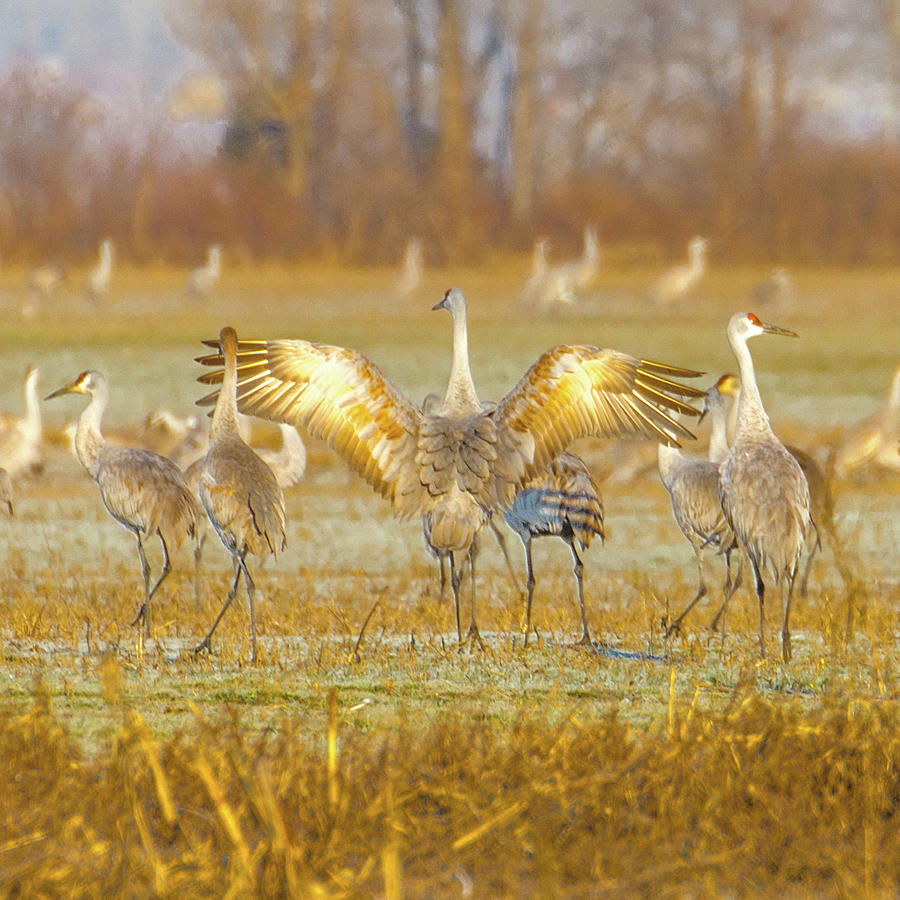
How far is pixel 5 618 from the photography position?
24.3ft

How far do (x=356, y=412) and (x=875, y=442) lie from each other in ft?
15.0

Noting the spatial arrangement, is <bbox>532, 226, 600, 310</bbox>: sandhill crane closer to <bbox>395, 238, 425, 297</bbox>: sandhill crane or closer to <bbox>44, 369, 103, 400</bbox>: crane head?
<bbox>395, 238, 425, 297</bbox>: sandhill crane

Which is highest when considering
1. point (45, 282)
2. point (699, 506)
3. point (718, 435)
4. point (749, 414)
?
point (45, 282)

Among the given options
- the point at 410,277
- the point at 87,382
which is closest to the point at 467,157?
the point at 410,277

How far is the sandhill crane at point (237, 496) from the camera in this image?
22.5 ft

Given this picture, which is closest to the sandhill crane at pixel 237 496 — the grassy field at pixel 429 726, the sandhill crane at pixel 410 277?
the grassy field at pixel 429 726

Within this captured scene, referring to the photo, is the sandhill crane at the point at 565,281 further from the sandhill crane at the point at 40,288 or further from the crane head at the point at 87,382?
the crane head at the point at 87,382

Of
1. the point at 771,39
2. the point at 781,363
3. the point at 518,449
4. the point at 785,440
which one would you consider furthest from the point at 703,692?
the point at 771,39

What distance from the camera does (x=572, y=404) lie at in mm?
7004

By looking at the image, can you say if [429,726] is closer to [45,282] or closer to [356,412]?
[356,412]

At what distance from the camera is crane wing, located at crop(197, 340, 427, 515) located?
695 cm

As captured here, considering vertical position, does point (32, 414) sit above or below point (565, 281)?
below

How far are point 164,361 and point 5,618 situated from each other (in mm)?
12308

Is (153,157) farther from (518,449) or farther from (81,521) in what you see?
(518,449)
